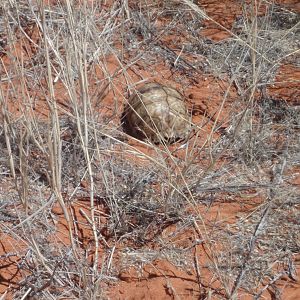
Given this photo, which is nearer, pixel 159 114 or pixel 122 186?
pixel 122 186

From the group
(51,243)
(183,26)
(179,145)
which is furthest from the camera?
(183,26)

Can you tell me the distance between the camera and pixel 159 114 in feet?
13.0

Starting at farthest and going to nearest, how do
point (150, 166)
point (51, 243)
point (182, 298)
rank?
1. point (150, 166)
2. point (51, 243)
3. point (182, 298)

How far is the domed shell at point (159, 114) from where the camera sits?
155 inches

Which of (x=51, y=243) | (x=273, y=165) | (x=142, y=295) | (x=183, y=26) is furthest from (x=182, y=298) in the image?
(x=183, y=26)

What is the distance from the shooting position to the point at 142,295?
295 cm

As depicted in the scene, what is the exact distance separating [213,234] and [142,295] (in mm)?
500

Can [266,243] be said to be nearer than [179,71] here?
Yes

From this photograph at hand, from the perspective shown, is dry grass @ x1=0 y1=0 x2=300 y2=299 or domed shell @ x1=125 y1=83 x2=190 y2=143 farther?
domed shell @ x1=125 y1=83 x2=190 y2=143

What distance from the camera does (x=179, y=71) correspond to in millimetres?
4559

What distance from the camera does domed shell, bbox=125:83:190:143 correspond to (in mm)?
Result: 3947

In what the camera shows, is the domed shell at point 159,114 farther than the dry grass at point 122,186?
Yes

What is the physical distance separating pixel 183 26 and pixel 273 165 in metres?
1.70

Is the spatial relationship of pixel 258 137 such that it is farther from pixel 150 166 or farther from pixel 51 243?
pixel 51 243
